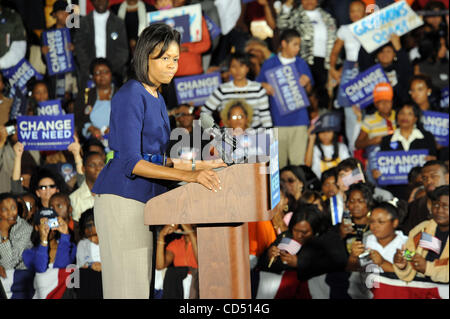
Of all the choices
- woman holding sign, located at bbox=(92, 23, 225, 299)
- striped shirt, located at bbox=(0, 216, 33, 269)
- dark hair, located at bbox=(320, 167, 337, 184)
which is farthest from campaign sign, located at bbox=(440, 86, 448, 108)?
woman holding sign, located at bbox=(92, 23, 225, 299)

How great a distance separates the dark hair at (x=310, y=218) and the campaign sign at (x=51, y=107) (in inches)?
102

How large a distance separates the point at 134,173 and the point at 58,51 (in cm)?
461

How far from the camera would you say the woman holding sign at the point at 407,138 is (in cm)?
579

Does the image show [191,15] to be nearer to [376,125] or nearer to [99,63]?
[99,63]

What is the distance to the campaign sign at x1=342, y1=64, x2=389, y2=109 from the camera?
6.04 m

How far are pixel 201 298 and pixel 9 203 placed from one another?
3.40m

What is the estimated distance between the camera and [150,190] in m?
2.45

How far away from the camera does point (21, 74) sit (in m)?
6.70

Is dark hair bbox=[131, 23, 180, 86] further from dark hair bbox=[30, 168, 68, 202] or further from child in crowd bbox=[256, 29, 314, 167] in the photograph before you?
child in crowd bbox=[256, 29, 314, 167]

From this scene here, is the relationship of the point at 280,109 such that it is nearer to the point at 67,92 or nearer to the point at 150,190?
the point at 67,92

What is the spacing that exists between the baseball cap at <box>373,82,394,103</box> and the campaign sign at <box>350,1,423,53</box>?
37 centimetres

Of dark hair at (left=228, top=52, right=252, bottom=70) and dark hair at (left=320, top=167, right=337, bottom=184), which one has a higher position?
dark hair at (left=228, top=52, right=252, bottom=70)
